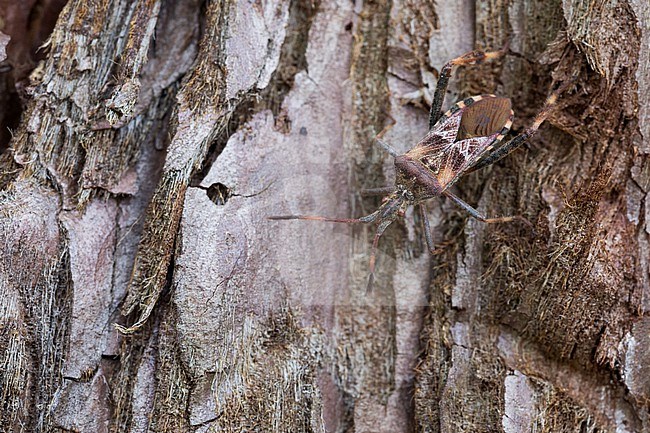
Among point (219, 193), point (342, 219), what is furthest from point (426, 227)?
point (219, 193)

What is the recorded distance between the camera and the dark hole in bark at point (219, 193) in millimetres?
2410


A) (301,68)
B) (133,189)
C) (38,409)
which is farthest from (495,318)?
(38,409)

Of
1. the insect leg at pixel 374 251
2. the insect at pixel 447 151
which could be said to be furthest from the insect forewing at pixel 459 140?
the insect leg at pixel 374 251

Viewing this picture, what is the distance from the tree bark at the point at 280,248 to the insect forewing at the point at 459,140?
0.45 ft

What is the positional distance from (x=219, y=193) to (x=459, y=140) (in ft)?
3.98

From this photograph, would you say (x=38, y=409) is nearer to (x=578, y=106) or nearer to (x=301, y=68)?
(x=301, y=68)

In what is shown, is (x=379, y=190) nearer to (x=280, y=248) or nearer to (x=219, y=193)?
(x=280, y=248)

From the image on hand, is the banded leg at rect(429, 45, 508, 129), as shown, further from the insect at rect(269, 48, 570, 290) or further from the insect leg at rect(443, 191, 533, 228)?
the insect leg at rect(443, 191, 533, 228)

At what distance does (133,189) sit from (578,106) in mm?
1956

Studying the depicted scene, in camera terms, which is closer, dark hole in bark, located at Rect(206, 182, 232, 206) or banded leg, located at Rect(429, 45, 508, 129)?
dark hole in bark, located at Rect(206, 182, 232, 206)

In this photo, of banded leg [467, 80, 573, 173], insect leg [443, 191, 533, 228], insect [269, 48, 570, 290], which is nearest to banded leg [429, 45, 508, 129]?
insect [269, 48, 570, 290]

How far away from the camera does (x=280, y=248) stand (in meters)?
2.58

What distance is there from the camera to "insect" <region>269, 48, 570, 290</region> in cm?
266

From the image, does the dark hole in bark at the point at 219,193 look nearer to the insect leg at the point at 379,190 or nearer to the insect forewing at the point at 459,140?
the insect leg at the point at 379,190
